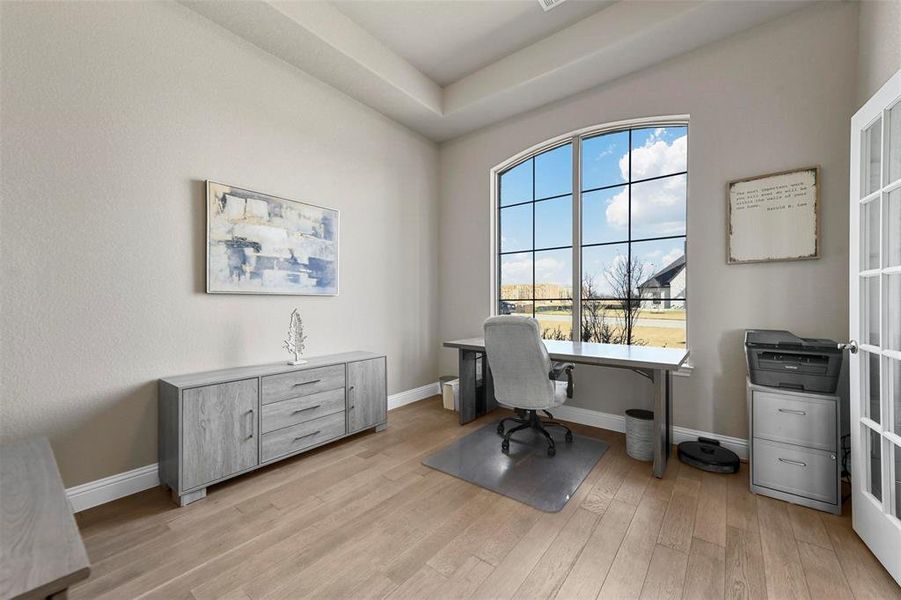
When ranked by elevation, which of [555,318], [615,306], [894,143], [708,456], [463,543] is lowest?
[463,543]

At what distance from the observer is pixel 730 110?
2.70 m

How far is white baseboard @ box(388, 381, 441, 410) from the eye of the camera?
3.88 metres

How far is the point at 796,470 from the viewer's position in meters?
2.06

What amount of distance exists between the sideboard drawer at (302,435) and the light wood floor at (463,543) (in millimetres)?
190

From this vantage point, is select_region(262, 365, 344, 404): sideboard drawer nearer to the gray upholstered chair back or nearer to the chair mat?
the chair mat

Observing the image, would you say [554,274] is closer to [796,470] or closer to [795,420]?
[795,420]

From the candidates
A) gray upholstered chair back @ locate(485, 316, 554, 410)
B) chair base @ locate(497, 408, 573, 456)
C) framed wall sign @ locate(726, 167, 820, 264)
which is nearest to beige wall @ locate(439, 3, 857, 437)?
framed wall sign @ locate(726, 167, 820, 264)

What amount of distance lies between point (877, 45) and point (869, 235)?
1.20 m

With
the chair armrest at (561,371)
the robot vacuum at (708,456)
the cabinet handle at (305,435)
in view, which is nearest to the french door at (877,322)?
the robot vacuum at (708,456)

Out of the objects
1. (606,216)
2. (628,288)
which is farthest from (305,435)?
(606,216)

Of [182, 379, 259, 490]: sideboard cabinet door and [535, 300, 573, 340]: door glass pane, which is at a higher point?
[535, 300, 573, 340]: door glass pane

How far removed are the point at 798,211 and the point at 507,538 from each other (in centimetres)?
284

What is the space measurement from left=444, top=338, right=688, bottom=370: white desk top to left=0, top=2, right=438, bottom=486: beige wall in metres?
2.18

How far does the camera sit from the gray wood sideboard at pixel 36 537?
76cm
